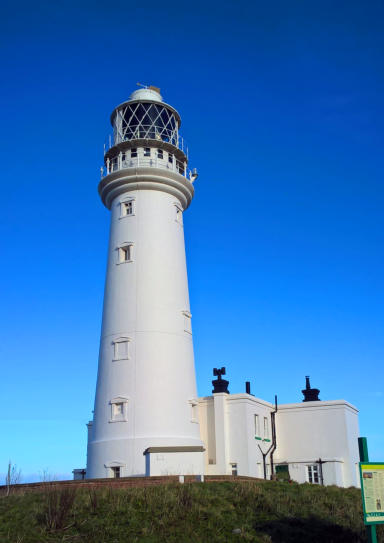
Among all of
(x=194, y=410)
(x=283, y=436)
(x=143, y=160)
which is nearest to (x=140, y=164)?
(x=143, y=160)

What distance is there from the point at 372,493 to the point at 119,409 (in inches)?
548

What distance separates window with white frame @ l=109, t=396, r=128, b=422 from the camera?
22.4 meters

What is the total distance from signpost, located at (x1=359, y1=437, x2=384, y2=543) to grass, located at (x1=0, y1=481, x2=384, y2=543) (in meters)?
3.35

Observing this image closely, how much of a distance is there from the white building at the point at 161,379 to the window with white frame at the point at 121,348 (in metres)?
0.05

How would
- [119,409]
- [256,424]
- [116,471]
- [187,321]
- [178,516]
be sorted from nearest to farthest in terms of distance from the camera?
[178,516], [116,471], [119,409], [187,321], [256,424]

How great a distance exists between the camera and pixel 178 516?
1420 cm

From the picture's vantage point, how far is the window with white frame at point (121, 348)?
2333 centimetres

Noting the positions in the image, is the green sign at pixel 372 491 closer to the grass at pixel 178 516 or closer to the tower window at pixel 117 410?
the grass at pixel 178 516

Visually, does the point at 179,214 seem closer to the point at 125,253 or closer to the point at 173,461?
the point at 125,253

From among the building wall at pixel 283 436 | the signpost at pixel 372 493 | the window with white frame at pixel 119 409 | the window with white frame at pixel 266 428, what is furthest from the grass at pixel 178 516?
the window with white frame at pixel 266 428

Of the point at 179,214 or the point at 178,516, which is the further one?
the point at 179,214

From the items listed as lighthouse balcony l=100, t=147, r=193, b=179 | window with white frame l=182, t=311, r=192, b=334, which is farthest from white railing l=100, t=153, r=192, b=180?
window with white frame l=182, t=311, r=192, b=334

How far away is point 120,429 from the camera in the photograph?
22328 millimetres

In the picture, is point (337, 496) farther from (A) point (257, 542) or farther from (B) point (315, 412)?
(B) point (315, 412)
